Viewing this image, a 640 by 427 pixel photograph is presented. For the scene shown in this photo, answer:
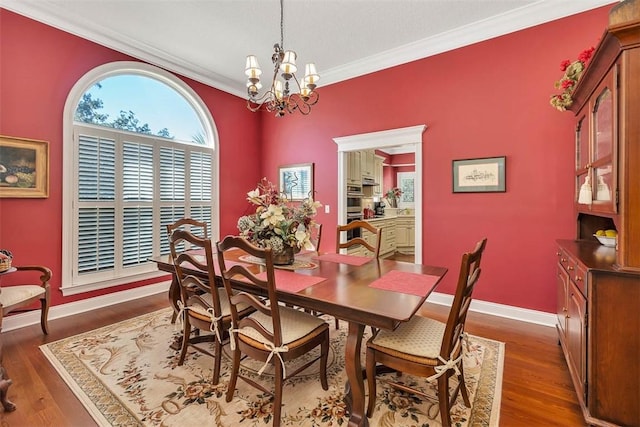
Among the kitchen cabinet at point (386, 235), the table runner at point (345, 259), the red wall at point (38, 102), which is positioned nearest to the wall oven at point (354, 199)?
the kitchen cabinet at point (386, 235)

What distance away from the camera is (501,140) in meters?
3.10

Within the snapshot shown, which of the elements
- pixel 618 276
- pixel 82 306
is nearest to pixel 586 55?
pixel 618 276

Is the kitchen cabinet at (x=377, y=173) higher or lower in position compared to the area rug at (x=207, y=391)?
higher

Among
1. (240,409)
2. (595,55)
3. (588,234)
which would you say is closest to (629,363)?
(588,234)

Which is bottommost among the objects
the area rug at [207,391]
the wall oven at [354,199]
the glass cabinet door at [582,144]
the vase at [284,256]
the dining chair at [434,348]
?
the area rug at [207,391]

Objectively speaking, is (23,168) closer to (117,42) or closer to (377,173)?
(117,42)

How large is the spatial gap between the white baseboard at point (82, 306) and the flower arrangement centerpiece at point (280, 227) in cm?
244

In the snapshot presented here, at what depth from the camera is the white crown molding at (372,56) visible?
2779mm

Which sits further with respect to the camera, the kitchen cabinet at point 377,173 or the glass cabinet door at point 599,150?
the kitchen cabinet at point 377,173

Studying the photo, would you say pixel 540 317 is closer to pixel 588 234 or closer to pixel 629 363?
pixel 588 234

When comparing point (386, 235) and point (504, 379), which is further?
point (386, 235)

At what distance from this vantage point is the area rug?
5.40 ft

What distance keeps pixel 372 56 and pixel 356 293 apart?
11.3ft

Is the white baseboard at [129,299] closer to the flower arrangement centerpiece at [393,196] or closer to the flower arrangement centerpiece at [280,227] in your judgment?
the flower arrangement centerpiece at [280,227]
